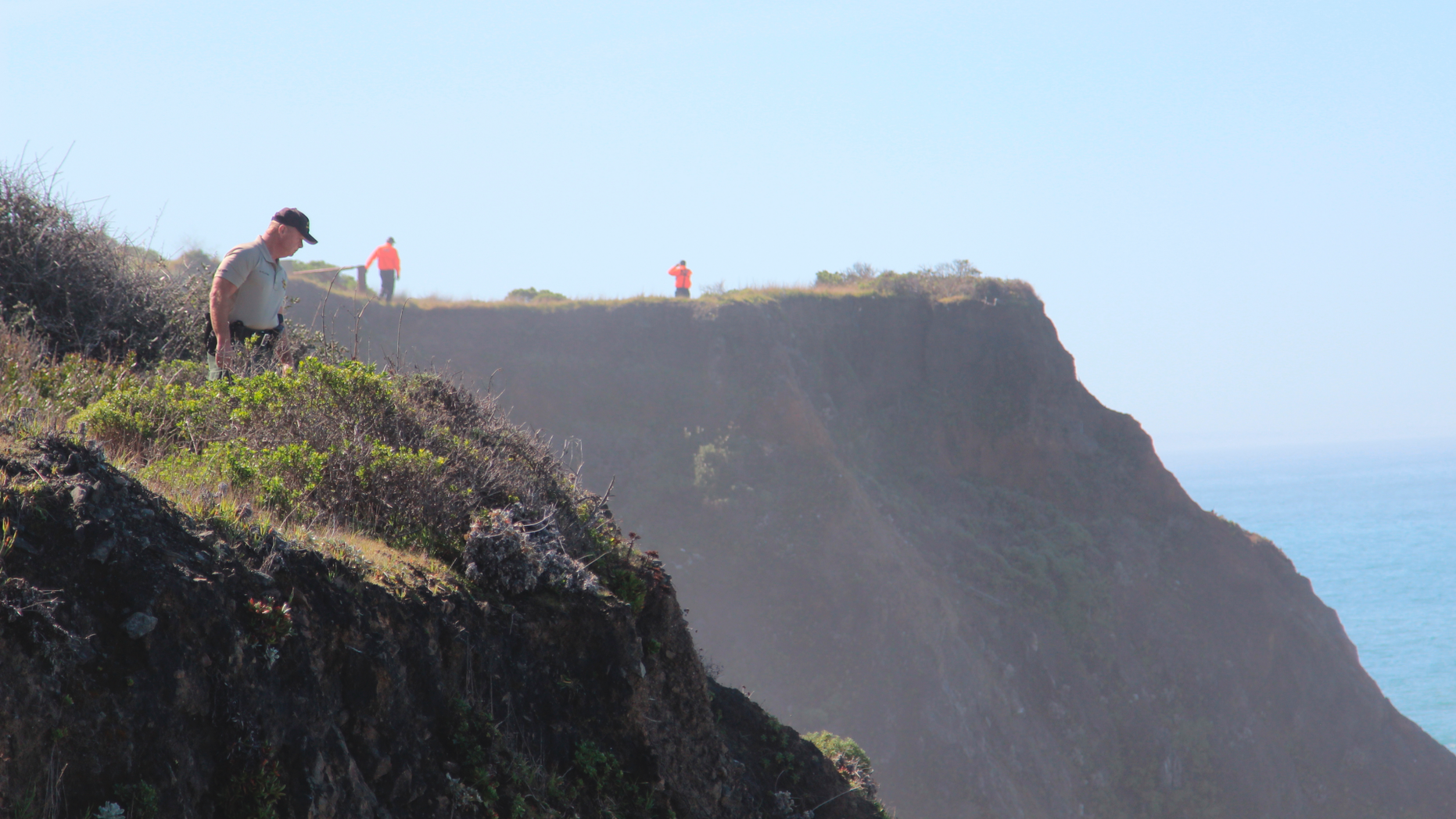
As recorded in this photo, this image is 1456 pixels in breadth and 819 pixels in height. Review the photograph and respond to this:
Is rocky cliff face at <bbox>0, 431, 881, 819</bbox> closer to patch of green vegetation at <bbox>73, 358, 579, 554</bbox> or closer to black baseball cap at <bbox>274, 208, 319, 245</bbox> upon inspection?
patch of green vegetation at <bbox>73, 358, 579, 554</bbox>

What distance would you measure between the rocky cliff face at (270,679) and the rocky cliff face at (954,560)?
19.0m

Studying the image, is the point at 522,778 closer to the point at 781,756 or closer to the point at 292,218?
the point at 292,218

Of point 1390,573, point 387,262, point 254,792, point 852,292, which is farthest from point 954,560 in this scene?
point 1390,573

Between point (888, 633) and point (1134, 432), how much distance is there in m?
13.3

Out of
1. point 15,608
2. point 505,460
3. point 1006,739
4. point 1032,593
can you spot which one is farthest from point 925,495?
point 15,608

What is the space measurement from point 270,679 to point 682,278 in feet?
91.6

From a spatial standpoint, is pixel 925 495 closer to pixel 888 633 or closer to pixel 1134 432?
pixel 888 633

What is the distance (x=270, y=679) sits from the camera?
282cm

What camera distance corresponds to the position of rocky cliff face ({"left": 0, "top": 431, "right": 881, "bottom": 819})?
92.3 inches

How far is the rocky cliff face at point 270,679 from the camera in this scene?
7.69ft

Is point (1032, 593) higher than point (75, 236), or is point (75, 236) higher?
point (75, 236)

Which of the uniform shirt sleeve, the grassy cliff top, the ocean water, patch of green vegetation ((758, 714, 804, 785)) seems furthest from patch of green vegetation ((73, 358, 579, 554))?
the ocean water

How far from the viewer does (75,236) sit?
7.38 meters

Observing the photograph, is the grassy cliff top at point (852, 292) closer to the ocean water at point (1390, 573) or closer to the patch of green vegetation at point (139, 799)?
the patch of green vegetation at point (139, 799)
